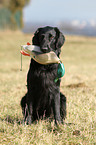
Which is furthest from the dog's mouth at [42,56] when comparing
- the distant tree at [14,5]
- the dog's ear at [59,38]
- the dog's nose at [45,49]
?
the distant tree at [14,5]

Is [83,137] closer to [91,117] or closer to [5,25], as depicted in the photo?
[91,117]

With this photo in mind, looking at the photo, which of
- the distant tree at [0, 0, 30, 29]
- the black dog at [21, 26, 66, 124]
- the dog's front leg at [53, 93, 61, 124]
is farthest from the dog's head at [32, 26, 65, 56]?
the distant tree at [0, 0, 30, 29]

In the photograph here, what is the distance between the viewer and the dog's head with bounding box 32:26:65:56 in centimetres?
276

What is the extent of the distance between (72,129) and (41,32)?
4.77ft

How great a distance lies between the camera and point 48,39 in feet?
9.25

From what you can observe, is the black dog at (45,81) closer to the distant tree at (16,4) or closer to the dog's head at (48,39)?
the dog's head at (48,39)

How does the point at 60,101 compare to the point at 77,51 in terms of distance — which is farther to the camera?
the point at 77,51

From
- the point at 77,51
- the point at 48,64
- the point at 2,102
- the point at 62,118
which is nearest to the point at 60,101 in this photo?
the point at 62,118

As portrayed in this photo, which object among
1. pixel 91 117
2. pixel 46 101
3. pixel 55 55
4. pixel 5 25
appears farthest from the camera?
pixel 5 25

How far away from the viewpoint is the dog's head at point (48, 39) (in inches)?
109

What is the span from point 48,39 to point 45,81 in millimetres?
607

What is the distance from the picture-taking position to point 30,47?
2895mm

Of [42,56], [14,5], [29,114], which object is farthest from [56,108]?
[14,5]

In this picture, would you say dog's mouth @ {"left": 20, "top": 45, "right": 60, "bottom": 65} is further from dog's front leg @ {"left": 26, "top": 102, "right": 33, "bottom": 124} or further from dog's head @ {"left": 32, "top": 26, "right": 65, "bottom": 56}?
dog's front leg @ {"left": 26, "top": 102, "right": 33, "bottom": 124}
